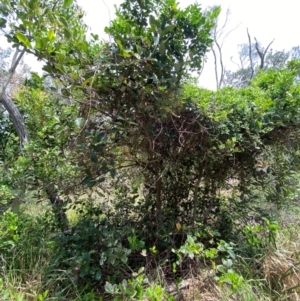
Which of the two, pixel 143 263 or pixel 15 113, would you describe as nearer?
pixel 143 263

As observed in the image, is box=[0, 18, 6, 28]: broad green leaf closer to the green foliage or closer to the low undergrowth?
the low undergrowth

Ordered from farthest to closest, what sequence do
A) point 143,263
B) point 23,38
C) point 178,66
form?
point 143,263
point 178,66
point 23,38

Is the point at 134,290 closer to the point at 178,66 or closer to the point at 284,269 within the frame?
the point at 284,269

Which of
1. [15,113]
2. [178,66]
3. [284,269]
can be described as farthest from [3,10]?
[284,269]

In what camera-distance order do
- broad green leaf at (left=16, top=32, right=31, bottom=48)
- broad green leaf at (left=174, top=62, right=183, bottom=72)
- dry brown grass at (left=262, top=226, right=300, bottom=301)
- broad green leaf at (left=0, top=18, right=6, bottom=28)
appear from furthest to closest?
1. dry brown grass at (left=262, top=226, right=300, bottom=301)
2. broad green leaf at (left=174, top=62, right=183, bottom=72)
3. broad green leaf at (left=0, top=18, right=6, bottom=28)
4. broad green leaf at (left=16, top=32, right=31, bottom=48)

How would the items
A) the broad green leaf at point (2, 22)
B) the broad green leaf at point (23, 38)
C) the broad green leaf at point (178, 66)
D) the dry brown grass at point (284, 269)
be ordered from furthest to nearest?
the dry brown grass at point (284, 269) → the broad green leaf at point (178, 66) → the broad green leaf at point (2, 22) → the broad green leaf at point (23, 38)

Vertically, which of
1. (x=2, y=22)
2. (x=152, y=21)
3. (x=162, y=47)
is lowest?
(x=2, y=22)

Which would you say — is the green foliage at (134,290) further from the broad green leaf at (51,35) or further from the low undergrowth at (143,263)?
the broad green leaf at (51,35)

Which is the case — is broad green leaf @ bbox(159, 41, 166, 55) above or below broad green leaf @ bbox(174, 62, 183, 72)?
above

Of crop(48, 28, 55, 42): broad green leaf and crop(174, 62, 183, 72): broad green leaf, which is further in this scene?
crop(174, 62, 183, 72): broad green leaf

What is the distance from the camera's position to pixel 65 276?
163cm

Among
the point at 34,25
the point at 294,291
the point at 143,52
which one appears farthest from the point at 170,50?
the point at 294,291

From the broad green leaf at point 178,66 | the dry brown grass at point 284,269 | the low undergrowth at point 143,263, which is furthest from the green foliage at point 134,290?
the broad green leaf at point 178,66

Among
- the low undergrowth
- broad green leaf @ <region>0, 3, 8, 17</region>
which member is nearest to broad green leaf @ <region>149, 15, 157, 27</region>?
broad green leaf @ <region>0, 3, 8, 17</region>
